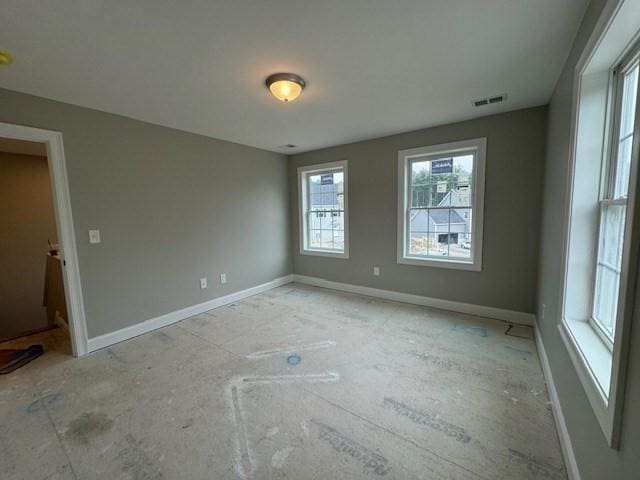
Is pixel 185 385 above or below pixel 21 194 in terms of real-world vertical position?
below

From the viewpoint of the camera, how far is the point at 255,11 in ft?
4.78

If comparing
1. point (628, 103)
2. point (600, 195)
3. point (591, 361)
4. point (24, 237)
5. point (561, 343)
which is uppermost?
point (628, 103)

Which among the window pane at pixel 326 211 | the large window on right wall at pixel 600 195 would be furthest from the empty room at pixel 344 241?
the window pane at pixel 326 211

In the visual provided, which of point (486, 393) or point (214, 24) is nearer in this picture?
point (214, 24)

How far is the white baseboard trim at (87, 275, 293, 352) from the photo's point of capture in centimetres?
281

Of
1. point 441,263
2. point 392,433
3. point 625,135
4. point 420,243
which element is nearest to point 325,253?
point 420,243

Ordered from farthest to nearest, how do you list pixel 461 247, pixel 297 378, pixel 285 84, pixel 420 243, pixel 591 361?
pixel 420 243 < pixel 461 247 < pixel 297 378 < pixel 285 84 < pixel 591 361

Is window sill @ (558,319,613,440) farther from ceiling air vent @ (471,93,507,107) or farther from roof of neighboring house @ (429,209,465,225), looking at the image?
ceiling air vent @ (471,93,507,107)

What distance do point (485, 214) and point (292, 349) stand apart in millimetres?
2721

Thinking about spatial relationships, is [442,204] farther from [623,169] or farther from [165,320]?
[165,320]

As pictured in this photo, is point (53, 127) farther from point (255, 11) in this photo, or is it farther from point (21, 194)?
point (21, 194)

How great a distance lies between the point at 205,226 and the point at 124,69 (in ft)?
6.79

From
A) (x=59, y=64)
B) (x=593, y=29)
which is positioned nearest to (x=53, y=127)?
(x=59, y=64)

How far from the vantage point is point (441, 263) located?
3605 mm
